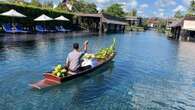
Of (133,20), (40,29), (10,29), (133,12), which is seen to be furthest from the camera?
(133,12)

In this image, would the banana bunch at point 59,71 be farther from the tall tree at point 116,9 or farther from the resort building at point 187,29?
the tall tree at point 116,9

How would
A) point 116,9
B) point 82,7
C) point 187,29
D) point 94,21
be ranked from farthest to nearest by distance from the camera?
point 116,9
point 82,7
point 94,21
point 187,29

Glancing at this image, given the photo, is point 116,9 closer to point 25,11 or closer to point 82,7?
point 82,7

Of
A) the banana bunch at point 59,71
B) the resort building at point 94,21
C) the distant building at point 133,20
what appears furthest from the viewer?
the distant building at point 133,20

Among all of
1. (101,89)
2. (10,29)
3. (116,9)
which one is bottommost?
(101,89)

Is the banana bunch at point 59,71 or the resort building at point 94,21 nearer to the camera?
the banana bunch at point 59,71

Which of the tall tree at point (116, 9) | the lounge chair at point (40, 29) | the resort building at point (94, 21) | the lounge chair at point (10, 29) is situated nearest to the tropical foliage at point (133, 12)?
the tall tree at point (116, 9)

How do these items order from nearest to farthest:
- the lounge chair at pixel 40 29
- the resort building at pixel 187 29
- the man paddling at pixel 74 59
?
the man paddling at pixel 74 59 → the lounge chair at pixel 40 29 → the resort building at pixel 187 29

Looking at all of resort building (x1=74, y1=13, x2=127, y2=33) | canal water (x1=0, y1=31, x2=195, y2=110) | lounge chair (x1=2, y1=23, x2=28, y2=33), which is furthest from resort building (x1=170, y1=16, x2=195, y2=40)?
canal water (x1=0, y1=31, x2=195, y2=110)

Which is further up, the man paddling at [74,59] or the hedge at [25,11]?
the hedge at [25,11]

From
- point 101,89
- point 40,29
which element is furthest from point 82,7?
point 101,89

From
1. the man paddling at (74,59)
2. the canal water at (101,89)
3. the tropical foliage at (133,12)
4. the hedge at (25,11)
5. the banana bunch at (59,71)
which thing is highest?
the tropical foliage at (133,12)

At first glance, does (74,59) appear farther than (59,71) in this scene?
Yes

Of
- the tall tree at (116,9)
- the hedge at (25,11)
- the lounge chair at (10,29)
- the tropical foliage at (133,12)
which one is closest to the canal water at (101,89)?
the lounge chair at (10,29)
